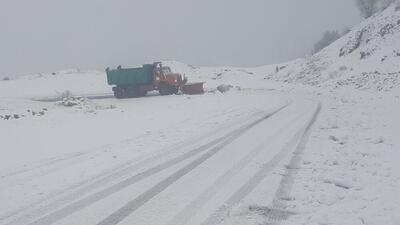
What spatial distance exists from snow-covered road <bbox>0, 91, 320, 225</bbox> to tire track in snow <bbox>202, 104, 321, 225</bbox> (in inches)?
0.6

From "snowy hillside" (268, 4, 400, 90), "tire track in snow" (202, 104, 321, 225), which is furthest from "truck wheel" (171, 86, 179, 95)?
"tire track in snow" (202, 104, 321, 225)

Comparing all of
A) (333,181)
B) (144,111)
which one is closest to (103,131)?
(144,111)

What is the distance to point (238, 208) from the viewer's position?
742 centimetres

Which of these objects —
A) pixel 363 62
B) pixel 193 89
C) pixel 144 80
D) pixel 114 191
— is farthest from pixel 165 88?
pixel 114 191

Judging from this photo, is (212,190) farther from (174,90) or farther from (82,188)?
(174,90)

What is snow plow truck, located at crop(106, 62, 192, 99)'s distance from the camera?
3772 cm

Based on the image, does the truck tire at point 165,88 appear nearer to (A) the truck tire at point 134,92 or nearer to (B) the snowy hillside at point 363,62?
(A) the truck tire at point 134,92

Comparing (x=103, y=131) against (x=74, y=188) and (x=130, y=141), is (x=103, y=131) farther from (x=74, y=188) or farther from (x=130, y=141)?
(x=74, y=188)

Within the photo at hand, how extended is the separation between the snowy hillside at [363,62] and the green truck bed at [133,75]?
17.0 meters

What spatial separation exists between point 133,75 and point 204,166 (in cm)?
2863

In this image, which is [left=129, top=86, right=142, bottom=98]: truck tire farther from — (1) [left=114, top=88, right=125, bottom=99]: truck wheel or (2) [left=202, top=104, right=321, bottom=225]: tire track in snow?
(2) [left=202, top=104, right=321, bottom=225]: tire track in snow

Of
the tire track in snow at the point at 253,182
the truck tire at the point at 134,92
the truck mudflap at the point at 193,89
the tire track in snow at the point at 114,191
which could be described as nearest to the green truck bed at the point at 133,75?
the truck tire at the point at 134,92

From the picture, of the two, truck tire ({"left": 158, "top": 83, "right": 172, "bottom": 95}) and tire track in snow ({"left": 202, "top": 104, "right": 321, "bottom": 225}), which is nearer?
tire track in snow ({"left": 202, "top": 104, "right": 321, "bottom": 225})

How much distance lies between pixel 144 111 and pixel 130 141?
9.71 meters
